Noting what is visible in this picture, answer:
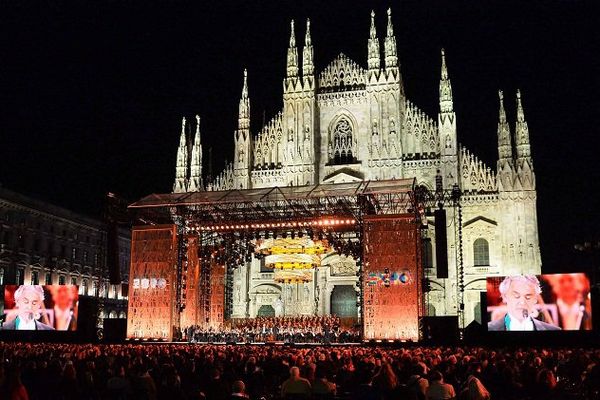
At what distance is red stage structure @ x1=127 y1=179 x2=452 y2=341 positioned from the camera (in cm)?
2892

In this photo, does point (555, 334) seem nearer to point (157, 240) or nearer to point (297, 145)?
point (157, 240)

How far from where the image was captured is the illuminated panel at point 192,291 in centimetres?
3588

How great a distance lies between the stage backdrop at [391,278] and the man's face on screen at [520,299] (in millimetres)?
4129

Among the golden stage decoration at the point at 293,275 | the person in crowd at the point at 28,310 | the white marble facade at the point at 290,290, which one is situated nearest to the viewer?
the person in crowd at the point at 28,310

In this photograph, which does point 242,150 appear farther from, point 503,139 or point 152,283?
point 503,139

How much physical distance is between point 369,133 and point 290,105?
6475mm

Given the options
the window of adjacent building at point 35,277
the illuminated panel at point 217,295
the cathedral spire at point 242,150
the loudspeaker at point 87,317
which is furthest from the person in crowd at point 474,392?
the window of adjacent building at point 35,277

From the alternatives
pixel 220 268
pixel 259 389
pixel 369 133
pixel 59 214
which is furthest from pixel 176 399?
pixel 59 214

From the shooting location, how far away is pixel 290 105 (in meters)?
44.7

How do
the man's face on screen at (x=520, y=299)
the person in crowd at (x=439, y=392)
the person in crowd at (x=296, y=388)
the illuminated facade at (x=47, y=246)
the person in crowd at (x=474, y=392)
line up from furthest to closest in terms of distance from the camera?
the illuminated facade at (x=47, y=246)
the man's face on screen at (x=520, y=299)
the person in crowd at (x=296, y=388)
the person in crowd at (x=439, y=392)
the person in crowd at (x=474, y=392)

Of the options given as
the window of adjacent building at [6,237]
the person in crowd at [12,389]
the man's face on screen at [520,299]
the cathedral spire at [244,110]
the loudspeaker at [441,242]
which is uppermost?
the cathedral spire at [244,110]

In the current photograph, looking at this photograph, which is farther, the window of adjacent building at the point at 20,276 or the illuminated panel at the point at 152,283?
the window of adjacent building at the point at 20,276

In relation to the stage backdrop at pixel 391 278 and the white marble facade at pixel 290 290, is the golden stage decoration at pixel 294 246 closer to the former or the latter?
the stage backdrop at pixel 391 278

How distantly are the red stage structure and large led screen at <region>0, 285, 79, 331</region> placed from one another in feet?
10.0
